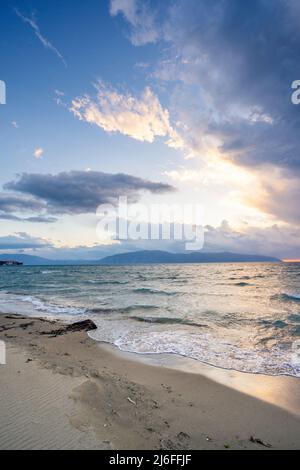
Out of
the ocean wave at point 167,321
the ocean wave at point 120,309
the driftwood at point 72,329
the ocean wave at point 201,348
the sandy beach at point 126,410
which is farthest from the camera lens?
the ocean wave at point 120,309

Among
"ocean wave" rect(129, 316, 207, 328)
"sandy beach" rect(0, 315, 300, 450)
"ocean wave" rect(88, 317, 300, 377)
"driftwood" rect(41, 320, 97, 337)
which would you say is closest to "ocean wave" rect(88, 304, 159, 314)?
"ocean wave" rect(129, 316, 207, 328)

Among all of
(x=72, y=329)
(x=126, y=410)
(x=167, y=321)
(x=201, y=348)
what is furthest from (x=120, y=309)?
(x=126, y=410)

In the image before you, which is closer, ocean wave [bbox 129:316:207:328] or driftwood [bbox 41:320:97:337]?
driftwood [bbox 41:320:97:337]

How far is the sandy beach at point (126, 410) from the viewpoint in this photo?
14.4ft

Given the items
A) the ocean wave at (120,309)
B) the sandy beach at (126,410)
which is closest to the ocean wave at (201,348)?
the sandy beach at (126,410)

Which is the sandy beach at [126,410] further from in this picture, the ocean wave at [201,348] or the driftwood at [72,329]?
the driftwood at [72,329]

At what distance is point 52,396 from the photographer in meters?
5.59

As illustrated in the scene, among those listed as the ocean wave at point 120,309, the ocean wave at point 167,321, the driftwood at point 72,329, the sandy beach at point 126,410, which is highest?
the sandy beach at point 126,410

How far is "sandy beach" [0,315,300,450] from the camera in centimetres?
439

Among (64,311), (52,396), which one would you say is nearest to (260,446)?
(52,396)

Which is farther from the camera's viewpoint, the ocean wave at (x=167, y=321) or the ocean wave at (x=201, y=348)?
the ocean wave at (x=167, y=321)

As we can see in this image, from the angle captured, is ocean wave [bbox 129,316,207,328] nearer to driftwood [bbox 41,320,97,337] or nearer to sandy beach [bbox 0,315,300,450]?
driftwood [bbox 41,320,97,337]

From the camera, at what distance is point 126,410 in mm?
5391

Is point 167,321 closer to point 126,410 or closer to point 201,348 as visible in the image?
point 201,348
